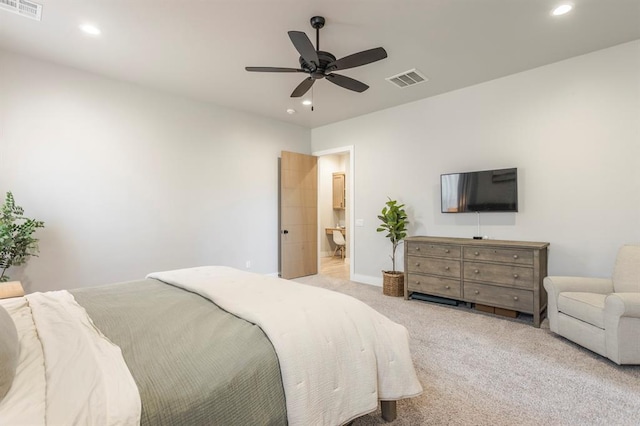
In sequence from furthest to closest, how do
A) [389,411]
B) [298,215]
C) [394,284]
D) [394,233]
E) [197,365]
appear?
[298,215], [394,233], [394,284], [389,411], [197,365]

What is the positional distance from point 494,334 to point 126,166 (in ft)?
15.4

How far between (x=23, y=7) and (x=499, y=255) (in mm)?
5026

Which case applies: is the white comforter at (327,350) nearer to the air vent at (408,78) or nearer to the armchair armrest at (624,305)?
the armchair armrest at (624,305)

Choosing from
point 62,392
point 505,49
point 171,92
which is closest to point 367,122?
point 505,49

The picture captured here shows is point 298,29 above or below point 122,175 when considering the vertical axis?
above

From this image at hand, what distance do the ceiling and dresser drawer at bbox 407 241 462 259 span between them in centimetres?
214

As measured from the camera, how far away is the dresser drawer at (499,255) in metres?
3.12

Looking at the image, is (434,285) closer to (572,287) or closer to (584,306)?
(572,287)

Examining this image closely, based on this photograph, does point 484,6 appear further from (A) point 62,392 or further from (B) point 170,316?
(A) point 62,392

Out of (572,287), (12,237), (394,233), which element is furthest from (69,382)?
(394,233)

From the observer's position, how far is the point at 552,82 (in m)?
3.35

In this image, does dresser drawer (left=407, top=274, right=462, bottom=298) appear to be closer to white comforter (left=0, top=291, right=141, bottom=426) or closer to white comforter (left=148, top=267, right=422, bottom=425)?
white comforter (left=148, top=267, right=422, bottom=425)

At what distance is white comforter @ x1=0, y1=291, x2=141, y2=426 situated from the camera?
775 millimetres

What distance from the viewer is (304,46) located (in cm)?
223
